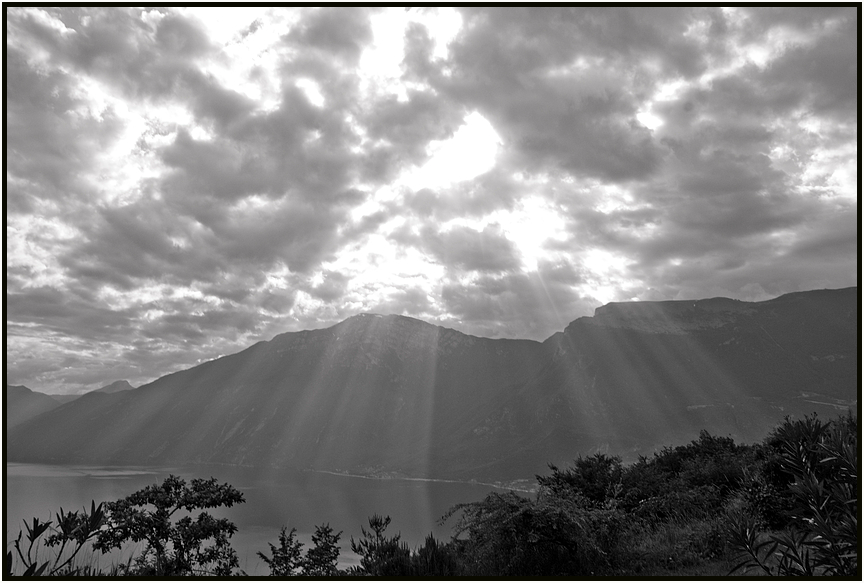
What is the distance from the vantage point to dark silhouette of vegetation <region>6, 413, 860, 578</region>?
277 inches

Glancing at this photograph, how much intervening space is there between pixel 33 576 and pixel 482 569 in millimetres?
7949

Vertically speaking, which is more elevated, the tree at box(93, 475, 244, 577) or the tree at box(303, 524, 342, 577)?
the tree at box(93, 475, 244, 577)

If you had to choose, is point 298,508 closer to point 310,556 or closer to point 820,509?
point 310,556

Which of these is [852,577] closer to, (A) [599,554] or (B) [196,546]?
(A) [599,554]

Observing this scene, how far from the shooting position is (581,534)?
10.4 m

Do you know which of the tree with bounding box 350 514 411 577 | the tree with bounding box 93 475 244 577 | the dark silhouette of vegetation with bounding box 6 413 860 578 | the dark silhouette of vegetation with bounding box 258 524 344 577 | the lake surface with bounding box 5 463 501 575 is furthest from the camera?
the lake surface with bounding box 5 463 501 575

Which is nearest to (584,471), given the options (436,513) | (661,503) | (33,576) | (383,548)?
(661,503)

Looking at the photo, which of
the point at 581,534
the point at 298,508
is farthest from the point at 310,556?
the point at 298,508

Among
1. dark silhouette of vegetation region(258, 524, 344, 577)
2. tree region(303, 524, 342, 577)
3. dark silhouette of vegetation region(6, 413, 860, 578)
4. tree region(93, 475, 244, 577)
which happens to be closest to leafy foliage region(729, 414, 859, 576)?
dark silhouette of vegetation region(6, 413, 860, 578)

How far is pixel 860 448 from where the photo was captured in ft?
22.0

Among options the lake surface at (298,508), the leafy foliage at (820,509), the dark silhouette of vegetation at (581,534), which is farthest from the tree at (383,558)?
the lake surface at (298,508)

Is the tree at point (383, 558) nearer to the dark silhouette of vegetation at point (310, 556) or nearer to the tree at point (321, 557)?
the tree at point (321, 557)

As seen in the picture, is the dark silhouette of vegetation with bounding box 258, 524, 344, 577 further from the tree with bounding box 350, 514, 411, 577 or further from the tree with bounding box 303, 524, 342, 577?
the tree with bounding box 350, 514, 411, 577

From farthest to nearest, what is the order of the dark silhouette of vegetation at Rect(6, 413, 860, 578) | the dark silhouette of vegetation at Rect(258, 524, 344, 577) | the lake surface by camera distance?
the lake surface
the dark silhouette of vegetation at Rect(258, 524, 344, 577)
the dark silhouette of vegetation at Rect(6, 413, 860, 578)
